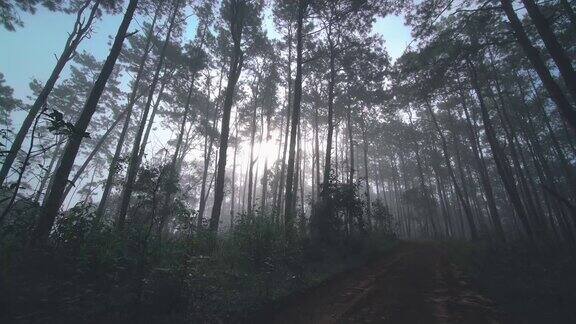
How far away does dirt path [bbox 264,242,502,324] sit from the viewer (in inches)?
163

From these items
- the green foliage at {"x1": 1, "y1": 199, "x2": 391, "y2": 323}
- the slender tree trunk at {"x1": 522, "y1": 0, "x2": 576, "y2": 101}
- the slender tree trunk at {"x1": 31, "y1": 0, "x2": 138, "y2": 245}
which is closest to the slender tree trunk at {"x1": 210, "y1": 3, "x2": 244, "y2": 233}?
the green foliage at {"x1": 1, "y1": 199, "x2": 391, "y2": 323}

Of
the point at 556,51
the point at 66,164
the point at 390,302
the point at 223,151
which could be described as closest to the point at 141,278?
the point at 390,302

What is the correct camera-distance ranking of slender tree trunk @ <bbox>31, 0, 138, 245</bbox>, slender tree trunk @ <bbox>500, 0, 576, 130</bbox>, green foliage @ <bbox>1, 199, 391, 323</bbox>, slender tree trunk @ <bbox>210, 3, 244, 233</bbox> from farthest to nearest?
slender tree trunk @ <bbox>210, 3, 244, 233</bbox> → slender tree trunk @ <bbox>500, 0, 576, 130</bbox> → slender tree trunk @ <bbox>31, 0, 138, 245</bbox> → green foliage @ <bbox>1, 199, 391, 323</bbox>

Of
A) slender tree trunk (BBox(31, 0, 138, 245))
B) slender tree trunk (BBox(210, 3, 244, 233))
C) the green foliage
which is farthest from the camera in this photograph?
slender tree trunk (BBox(210, 3, 244, 233))

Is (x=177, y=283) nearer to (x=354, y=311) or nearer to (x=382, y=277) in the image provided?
(x=354, y=311)

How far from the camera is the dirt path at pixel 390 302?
13.6ft

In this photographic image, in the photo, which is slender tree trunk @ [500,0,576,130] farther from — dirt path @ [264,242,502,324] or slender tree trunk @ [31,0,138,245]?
slender tree trunk @ [31,0,138,245]

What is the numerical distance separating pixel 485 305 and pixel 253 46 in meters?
19.4

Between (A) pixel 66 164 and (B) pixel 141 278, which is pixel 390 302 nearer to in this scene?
(B) pixel 141 278

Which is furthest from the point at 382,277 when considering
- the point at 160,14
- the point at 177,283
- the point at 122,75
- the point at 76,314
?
the point at 122,75

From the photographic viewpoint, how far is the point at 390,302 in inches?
190

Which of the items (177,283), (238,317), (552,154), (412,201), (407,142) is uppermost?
(407,142)

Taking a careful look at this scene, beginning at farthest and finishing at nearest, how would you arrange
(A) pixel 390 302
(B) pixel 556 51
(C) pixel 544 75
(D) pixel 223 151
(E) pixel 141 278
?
(D) pixel 223 151
(C) pixel 544 75
(B) pixel 556 51
(A) pixel 390 302
(E) pixel 141 278

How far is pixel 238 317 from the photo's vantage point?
4098 millimetres
